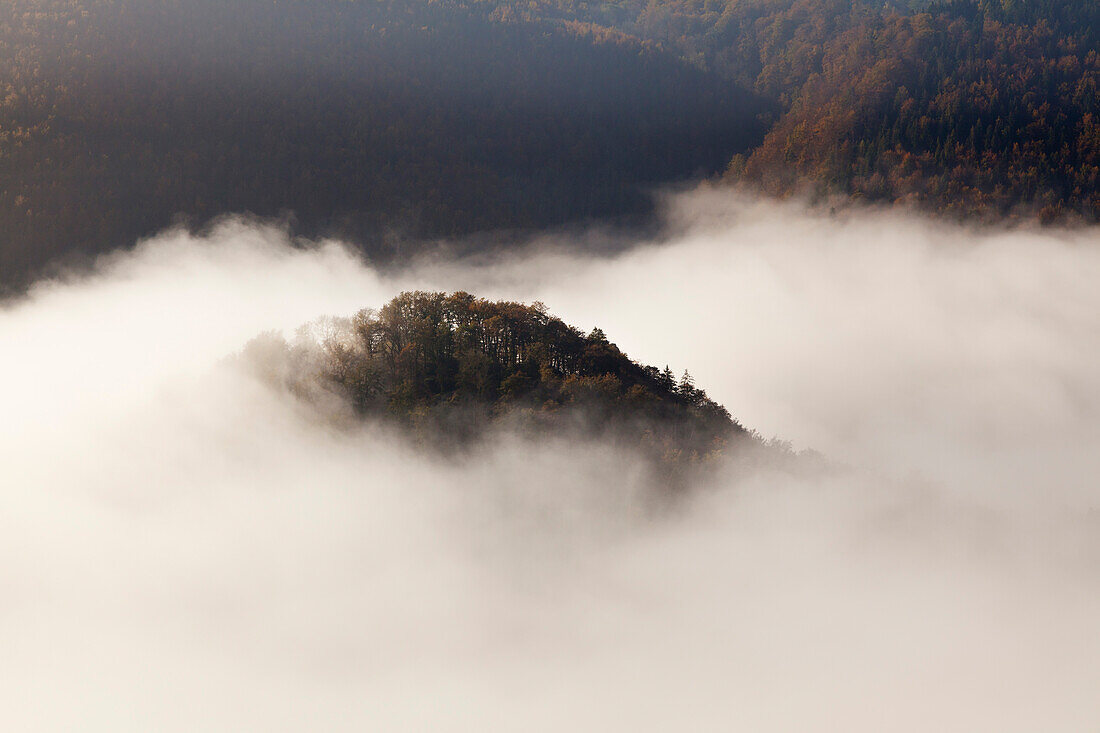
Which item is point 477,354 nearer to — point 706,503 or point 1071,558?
point 706,503

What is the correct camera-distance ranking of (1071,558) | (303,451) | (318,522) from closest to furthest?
(303,451) < (318,522) < (1071,558)

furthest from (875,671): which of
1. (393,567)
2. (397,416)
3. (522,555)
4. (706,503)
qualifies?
(397,416)

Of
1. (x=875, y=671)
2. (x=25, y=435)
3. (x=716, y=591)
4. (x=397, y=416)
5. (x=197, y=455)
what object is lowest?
(x=875, y=671)

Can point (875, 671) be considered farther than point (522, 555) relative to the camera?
Yes

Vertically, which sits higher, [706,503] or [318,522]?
[318,522]

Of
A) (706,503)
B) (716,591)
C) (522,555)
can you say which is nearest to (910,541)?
(716,591)


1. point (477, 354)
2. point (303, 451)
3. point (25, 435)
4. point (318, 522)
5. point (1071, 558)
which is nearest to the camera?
point (477, 354)

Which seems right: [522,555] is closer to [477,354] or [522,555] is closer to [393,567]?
[393,567]
